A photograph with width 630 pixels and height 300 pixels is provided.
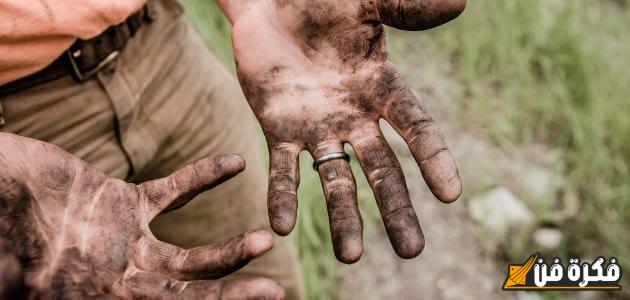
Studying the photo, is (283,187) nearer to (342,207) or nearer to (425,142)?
(342,207)

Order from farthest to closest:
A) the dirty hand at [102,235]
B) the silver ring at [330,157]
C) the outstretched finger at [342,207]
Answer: the silver ring at [330,157] < the outstretched finger at [342,207] < the dirty hand at [102,235]

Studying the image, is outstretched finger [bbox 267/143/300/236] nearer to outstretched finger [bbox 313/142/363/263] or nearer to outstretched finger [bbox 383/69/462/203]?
outstretched finger [bbox 313/142/363/263]

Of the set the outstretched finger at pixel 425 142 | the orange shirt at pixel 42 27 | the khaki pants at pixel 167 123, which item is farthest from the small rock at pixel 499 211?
the orange shirt at pixel 42 27

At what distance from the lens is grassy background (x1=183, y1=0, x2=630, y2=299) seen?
2062 mm

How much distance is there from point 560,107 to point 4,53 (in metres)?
2.10

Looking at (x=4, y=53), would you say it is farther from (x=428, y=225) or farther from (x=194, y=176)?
(x=428, y=225)

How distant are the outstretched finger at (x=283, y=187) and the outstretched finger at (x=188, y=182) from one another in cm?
8

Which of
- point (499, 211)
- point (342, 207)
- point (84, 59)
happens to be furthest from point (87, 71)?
point (499, 211)

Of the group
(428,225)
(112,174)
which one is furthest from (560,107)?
(112,174)

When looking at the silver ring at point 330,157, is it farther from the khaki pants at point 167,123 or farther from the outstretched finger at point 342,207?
the khaki pants at point 167,123

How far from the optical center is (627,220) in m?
2.08

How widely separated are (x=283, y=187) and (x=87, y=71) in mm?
475

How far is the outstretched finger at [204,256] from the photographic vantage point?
2.91ft

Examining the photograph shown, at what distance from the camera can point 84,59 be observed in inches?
45.6
